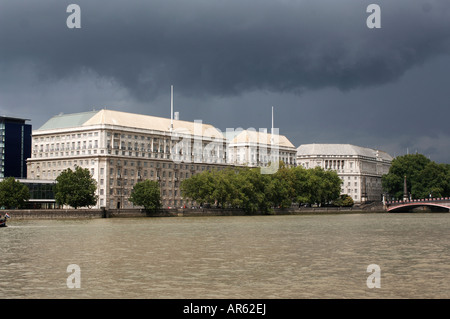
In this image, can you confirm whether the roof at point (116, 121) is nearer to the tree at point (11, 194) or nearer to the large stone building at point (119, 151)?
the large stone building at point (119, 151)

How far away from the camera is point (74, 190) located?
13688cm

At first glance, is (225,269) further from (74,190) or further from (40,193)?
(40,193)

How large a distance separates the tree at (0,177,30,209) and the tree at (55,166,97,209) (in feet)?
24.4

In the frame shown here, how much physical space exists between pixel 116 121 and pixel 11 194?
150ft

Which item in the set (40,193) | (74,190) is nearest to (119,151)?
(40,193)

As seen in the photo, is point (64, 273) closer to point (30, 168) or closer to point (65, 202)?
point (65, 202)

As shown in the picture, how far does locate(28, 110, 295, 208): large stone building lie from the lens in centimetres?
16512

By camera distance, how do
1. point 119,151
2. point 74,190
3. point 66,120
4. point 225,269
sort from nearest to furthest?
point 225,269, point 74,190, point 119,151, point 66,120

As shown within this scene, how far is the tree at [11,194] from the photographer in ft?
427

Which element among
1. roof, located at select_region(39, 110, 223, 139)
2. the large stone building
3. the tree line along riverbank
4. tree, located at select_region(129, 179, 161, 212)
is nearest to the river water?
the tree line along riverbank

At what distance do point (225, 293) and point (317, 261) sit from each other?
13.1m

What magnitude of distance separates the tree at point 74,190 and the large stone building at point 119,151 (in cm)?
2205

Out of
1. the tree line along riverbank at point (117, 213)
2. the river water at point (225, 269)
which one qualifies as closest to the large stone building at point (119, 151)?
the tree line along riverbank at point (117, 213)

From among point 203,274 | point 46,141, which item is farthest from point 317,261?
point 46,141
